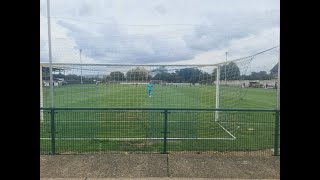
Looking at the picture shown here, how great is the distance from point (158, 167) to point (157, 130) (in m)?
1.49

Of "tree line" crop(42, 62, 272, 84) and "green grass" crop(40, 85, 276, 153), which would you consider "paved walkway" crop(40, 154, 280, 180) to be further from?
"tree line" crop(42, 62, 272, 84)

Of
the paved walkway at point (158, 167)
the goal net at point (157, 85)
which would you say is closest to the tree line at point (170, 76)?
the goal net at point (157, 85)

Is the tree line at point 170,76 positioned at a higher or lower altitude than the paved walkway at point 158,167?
higher

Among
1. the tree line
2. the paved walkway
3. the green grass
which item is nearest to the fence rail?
the green grass

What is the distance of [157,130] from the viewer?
23.8 feet

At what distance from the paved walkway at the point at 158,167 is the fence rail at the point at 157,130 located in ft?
1.40

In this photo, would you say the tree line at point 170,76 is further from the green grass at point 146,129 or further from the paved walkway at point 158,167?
the paved walkway at point 158,167

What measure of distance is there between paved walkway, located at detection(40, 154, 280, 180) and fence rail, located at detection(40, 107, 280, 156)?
0.43 metres

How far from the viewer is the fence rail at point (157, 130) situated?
6820mm

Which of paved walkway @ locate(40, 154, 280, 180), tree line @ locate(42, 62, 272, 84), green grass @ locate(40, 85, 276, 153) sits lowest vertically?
paved walkway @ locate(40, 154, 280, 180)

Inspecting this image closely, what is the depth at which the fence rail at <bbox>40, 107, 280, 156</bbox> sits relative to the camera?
6.82 m

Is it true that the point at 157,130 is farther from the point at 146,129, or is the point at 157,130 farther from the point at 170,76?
the point at 170,76

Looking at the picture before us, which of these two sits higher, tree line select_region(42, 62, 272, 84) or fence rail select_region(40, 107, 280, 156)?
tree line select_region(42, 62, 272, 84)
